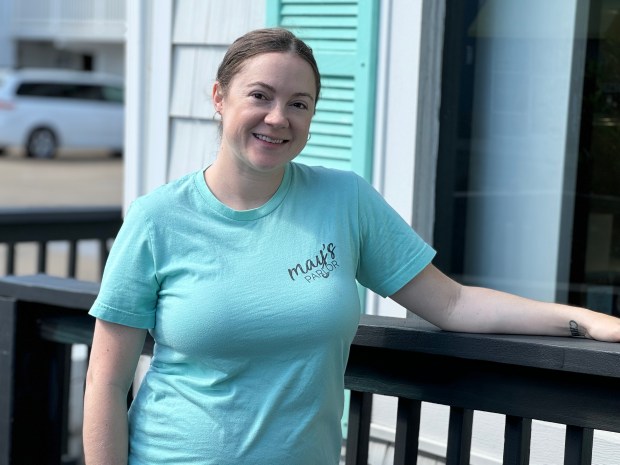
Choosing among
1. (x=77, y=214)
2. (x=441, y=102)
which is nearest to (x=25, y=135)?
(x=77, y=214)

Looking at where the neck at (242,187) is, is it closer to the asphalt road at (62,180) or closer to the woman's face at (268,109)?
the woman's face at (268,109)

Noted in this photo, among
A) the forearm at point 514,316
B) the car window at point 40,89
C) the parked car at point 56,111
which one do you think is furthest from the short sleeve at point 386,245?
the car window at point 40,89

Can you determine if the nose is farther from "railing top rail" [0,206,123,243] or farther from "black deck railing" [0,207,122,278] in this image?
"railing top rail" [0,206,123,243]

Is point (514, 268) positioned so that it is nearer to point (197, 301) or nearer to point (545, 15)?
point (545, 15)

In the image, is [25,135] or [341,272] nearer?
[341,272]

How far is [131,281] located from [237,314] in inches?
8.2

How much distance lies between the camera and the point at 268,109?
1.84m

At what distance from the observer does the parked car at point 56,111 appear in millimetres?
20547

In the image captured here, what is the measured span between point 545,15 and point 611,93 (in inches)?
12.4

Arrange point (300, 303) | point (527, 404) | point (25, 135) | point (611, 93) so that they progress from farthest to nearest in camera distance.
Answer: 1. point (25, 135)
2. point (611, 93)
3. point (527, 404)
4. point (300, 303)

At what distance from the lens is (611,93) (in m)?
2.96

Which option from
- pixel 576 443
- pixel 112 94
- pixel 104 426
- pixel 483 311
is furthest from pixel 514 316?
pixel 112 94

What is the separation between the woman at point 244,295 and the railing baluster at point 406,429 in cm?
26

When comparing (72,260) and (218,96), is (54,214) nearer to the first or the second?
(72,260)
